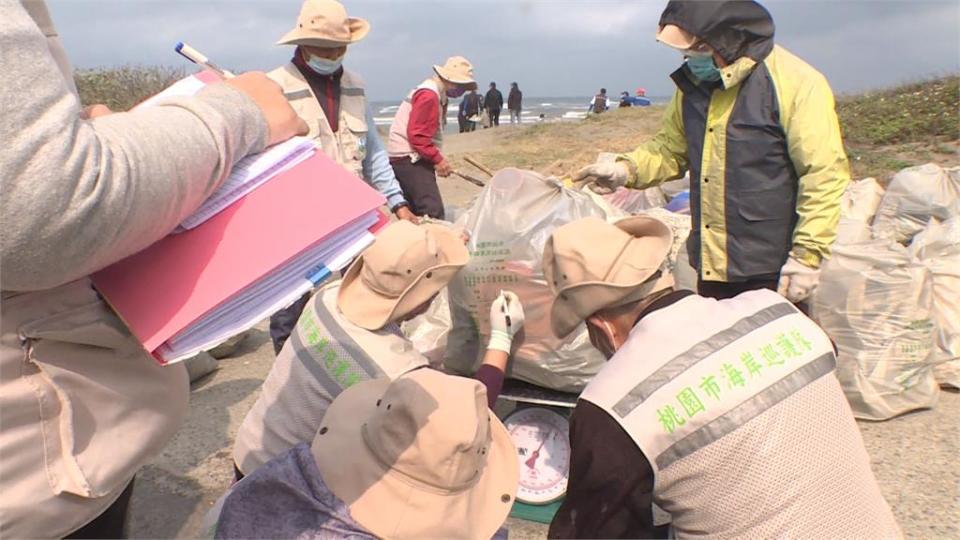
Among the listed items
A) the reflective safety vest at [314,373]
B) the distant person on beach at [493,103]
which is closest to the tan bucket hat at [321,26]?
the reflective safety vest at [314,373]

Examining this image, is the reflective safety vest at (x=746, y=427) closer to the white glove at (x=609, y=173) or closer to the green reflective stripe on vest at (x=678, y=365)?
the green reflective stripe on vest at (x=678, y=365)

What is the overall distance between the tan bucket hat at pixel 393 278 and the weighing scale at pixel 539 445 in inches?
22.0

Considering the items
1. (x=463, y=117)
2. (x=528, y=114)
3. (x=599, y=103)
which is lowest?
(x=528, y=114)

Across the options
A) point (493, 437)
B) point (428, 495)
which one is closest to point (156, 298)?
point (428, 495)

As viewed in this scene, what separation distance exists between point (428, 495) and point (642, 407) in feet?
1.46

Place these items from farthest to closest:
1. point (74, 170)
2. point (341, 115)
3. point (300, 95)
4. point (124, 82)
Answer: point (124, 82) → point (341, 115) → point (300, 95) → point (74, 170)

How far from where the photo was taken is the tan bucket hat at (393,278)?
6.91ft

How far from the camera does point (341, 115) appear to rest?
321 centimetres

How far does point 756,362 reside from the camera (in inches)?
53.7

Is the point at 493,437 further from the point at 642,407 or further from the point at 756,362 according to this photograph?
the point at 756,362

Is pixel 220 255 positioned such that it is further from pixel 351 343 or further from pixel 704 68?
pixel 704 68

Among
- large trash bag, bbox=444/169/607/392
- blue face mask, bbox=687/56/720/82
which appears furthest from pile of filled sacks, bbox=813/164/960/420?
large trash bag, bbox=444/169/607/392

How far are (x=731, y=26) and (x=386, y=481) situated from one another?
6.03ft

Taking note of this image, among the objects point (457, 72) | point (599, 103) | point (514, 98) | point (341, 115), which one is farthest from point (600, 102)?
point (341, 115)
